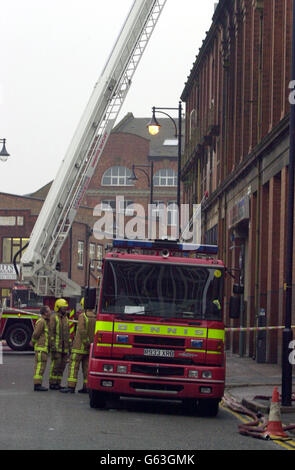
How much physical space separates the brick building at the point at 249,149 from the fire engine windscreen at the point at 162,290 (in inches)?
446

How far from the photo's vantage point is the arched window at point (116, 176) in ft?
316

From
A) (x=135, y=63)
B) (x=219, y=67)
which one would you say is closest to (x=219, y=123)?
(x=219, y=67)

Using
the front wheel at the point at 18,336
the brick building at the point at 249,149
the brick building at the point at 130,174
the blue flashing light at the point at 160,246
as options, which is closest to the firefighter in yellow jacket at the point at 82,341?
the blue flashing light at the point at 160,246

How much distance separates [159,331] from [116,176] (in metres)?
81.8

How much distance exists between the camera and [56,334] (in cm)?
1905

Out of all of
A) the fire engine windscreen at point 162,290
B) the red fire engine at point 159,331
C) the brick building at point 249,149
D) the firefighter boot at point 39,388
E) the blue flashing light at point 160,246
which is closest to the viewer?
the red fire engine at point 159,331

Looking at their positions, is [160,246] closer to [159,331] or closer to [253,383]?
[159,331]

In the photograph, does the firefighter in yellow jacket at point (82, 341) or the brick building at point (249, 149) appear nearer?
the firefighter in yellow jacket at point (82, 341)

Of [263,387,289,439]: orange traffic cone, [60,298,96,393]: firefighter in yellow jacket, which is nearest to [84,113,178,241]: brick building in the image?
[60,298,96,393]: firefighter in yellow jacket

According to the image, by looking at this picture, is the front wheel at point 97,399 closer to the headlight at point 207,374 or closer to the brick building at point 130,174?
the headlight at point 207,374

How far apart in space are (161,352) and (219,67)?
30597 millimetres

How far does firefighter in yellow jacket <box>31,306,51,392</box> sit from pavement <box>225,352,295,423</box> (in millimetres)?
3414

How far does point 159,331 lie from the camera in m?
15.2

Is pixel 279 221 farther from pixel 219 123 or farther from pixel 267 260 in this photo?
pixel 219 123
